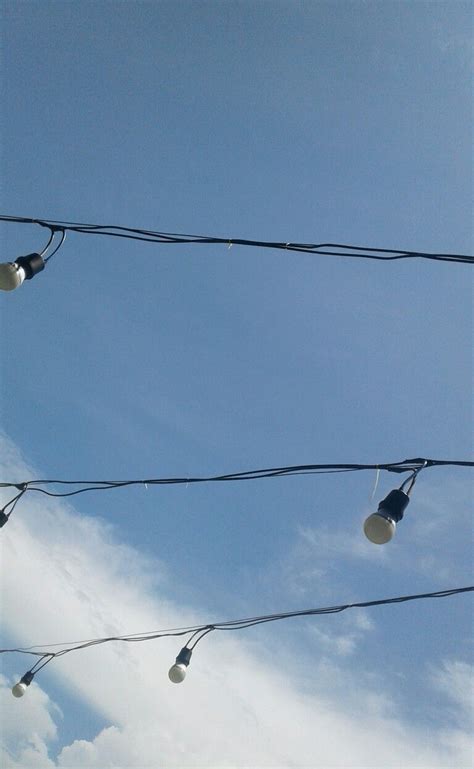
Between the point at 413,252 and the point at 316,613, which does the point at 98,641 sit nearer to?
the point at 316,613

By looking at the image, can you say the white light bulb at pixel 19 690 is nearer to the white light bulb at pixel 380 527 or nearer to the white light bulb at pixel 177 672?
the white light bulb at pixel 177 672

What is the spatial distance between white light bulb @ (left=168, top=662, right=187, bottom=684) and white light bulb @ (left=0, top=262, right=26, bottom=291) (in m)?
3.73

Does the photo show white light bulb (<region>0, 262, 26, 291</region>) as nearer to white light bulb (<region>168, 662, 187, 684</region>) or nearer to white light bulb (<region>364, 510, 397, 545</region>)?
white light bulb (<region>364, 510, 397, 545</region>)

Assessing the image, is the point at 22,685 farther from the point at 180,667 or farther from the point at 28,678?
the point at 180,667

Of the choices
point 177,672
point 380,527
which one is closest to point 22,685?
point 177,672

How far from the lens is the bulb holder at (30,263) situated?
3346 mm

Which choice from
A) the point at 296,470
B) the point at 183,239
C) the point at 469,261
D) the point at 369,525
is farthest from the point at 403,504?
the point at 183,239

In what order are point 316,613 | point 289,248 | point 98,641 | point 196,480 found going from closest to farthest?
point 289,248, point 196,480, point 316,613, point 98,641

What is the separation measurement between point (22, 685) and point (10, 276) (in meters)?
5.84

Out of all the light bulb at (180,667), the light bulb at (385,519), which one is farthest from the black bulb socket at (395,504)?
the light bulb at (180,667)

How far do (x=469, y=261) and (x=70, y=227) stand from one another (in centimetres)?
230

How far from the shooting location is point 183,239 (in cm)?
323

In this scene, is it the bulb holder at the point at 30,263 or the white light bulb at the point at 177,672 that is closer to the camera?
the bulb holder at the point at 30,263

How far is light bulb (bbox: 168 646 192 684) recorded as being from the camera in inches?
202
